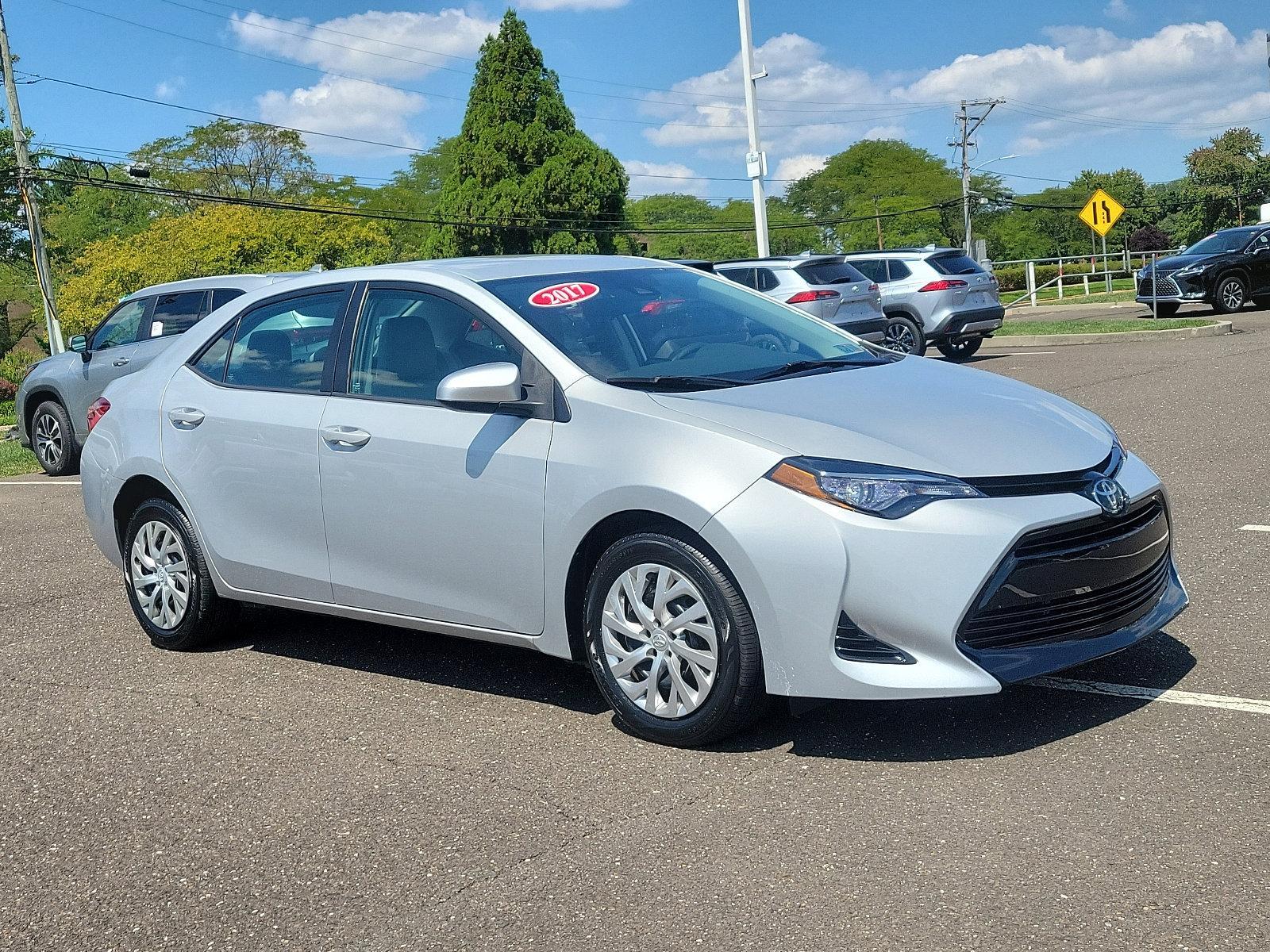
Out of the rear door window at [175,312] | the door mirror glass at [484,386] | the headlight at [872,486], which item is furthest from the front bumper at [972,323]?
the headlight at [872,486]

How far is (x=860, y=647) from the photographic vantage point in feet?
13.6

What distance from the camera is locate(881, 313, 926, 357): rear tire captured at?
64.3ft

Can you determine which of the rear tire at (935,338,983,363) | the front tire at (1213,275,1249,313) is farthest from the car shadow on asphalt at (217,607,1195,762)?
the front tire at (1213,275,1249,313)

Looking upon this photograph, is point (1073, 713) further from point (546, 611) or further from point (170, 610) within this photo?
point (170, 610)

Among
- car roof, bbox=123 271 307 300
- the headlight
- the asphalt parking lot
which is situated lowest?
the asphalt parking lot

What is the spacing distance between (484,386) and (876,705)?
5.76 ft

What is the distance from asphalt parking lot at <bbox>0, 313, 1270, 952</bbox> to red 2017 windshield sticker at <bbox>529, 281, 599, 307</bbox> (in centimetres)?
148

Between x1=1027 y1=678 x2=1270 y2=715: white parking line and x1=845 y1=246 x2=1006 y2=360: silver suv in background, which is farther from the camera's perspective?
x1=845 y1=246 x2=1006 y2=360: silver suv in background

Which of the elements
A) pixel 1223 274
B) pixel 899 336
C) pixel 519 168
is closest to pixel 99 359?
pixel 899 336

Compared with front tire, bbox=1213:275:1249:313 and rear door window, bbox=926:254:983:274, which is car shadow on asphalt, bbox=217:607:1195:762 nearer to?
rear door window, bbox=926:254:983:274

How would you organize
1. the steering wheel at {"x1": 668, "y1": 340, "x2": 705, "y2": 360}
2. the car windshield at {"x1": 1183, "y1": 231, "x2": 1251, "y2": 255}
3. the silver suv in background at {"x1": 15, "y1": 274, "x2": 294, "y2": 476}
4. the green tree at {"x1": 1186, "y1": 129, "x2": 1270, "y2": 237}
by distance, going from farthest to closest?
the green tree at {"x1": 1186, "y1": 129, "x2": 1270, "y2": 237} < the car windshield at {"x1": 1183, "y1": 231, "x2": 1251, "y2": 255} < the silver suv in background at {"x1": 15, "y1": 274, "x2": 294, "y2": 476} < the steering wheel at {"x1": 668, "y1": 340, "x2": 705, "y2": 360}

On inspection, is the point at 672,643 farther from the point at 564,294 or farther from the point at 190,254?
the point at 190,254

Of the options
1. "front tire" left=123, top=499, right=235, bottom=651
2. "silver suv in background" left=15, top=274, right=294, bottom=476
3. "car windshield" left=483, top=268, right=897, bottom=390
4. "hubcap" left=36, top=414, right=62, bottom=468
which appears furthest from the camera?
"hubcap" left=36, top=414, right=62, bottom=468

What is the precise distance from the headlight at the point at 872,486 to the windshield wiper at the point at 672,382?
0.70 meters
